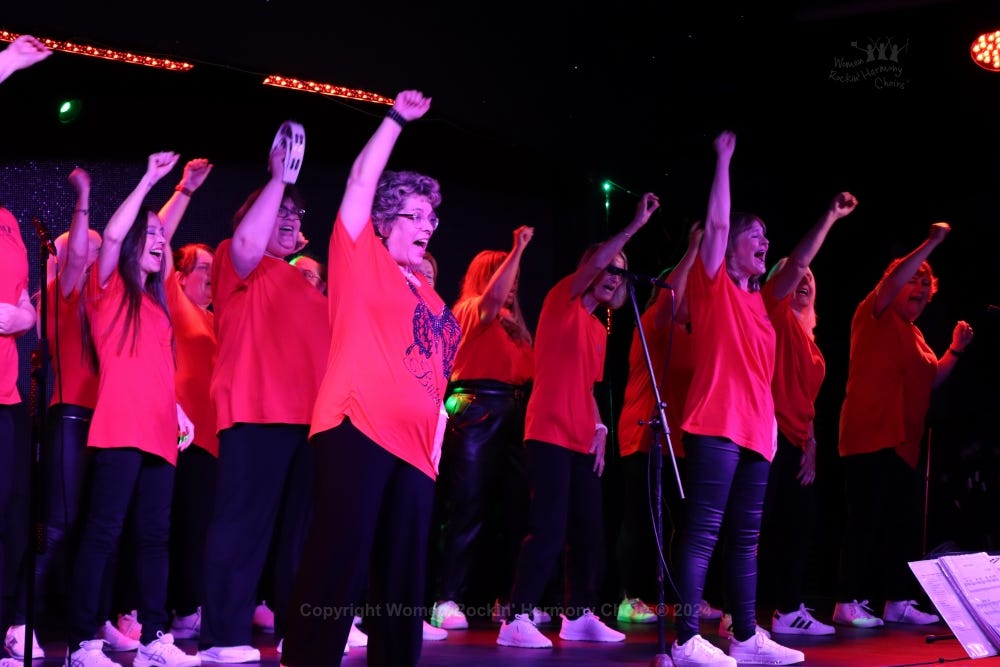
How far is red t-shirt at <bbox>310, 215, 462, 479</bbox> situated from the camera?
2879mm

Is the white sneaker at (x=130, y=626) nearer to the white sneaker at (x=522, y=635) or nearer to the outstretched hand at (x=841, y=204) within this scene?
the white sneaker at (x=522, y=635)

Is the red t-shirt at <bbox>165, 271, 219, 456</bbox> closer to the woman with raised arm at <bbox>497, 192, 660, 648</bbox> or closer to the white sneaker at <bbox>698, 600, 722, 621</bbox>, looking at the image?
the woman with raised arm at <bbox>497, 192, 660, 648</bbox>

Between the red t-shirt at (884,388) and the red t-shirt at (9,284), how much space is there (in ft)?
14.2

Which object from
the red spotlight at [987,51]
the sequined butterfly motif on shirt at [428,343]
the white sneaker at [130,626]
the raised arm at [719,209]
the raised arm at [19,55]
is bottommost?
the white sneaker at [130,626]

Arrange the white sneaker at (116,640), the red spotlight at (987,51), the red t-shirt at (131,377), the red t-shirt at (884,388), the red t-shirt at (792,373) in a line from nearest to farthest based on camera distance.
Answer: the red t-shirt at (131,377), the white sneaker at (116,640), the red t-shirt at (792,373), the red t-shirt at (884,388), the red spotlight at (987,51)

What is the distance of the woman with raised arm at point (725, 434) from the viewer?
173 inches

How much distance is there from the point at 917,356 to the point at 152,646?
4302 mm

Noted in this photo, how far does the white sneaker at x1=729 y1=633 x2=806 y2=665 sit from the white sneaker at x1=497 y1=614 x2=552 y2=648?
859 millimetres

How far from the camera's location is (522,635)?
4961 mm

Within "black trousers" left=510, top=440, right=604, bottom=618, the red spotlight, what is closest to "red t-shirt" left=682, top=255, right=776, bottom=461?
"black trousers" left=510, top=440, right=604, bottom=618

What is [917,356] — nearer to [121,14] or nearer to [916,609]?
[916,609]

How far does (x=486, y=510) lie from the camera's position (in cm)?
615

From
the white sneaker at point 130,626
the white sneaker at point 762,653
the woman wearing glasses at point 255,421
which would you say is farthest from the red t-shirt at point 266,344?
the white sneaker at point 762,653

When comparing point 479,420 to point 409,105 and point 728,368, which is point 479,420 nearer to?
point 728,368
